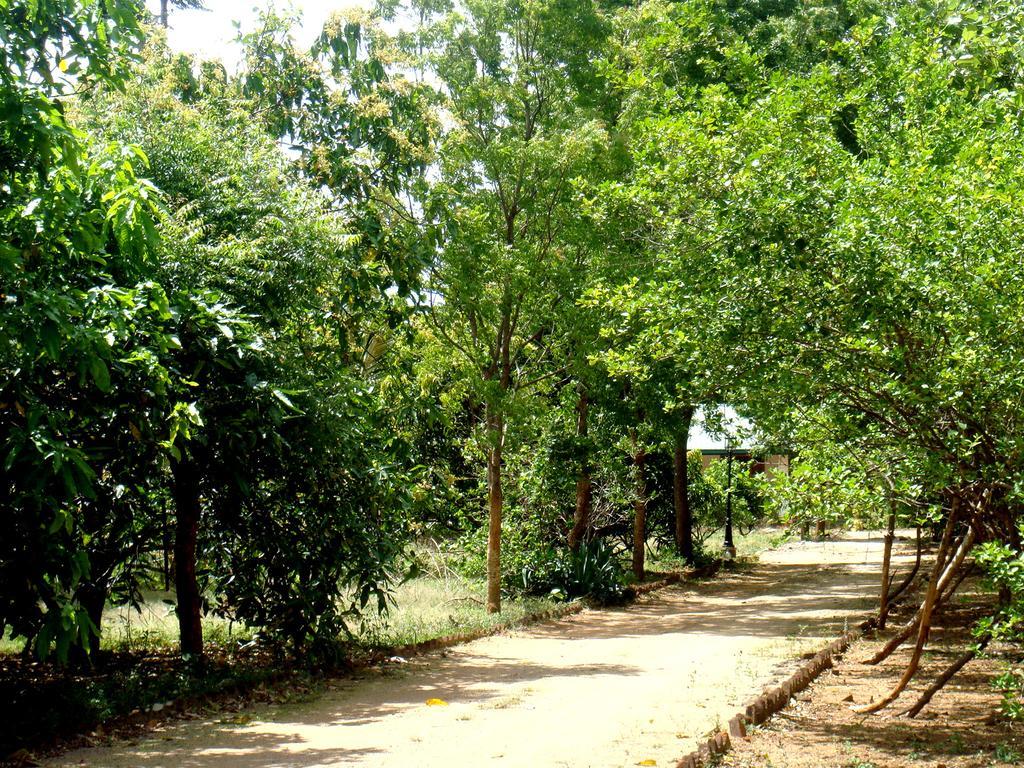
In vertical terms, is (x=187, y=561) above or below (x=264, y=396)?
below

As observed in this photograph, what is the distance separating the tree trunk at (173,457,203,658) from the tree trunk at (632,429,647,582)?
36.8 feet

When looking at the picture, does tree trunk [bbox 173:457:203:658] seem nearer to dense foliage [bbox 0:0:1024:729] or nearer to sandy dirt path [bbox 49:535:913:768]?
dense foliage [bbox 0:0:1024:729]

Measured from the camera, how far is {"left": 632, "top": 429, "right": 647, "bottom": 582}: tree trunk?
807 inches

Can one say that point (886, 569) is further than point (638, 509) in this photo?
No

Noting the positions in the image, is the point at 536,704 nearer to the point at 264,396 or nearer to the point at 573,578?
the point at 264,396

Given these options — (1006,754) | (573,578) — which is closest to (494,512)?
(573,578)

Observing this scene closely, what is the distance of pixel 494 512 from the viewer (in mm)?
16344

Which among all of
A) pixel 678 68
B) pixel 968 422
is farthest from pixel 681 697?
pixel 678 68

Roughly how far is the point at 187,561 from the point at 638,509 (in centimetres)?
1193

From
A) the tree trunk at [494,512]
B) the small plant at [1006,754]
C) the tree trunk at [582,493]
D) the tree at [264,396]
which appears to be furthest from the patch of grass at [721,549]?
the tree at [264,396]

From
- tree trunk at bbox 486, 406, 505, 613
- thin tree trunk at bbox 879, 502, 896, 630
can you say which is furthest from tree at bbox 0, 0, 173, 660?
thin tree trunk at bbox 879, 502, 896, 630

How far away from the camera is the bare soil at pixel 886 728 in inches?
287

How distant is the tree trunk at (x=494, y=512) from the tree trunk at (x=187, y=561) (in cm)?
583

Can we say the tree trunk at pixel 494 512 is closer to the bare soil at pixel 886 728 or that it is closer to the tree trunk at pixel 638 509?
the tree trunk at pixel 638 509
